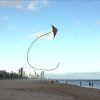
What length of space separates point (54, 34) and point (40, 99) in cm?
1270

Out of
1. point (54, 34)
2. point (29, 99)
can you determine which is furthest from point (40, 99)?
point (54, 34)

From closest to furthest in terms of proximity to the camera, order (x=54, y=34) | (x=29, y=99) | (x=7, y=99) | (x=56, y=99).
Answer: (x=54, y=34) < (x=7, y=99) < (x=29, y=99) < (x=56, y=99)

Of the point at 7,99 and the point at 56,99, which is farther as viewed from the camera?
the point at 56,99

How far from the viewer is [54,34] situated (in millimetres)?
12328

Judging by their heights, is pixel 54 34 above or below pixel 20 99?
above

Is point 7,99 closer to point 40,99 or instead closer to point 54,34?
point 40,99

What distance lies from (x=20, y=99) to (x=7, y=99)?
53.1 inches

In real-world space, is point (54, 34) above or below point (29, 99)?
above

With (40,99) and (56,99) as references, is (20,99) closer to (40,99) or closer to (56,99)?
(40,99)

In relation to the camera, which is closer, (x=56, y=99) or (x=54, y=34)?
(x=54, y=34)

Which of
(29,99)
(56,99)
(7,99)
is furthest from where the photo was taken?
(56,99)

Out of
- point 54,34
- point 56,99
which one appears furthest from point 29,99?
point 54,34

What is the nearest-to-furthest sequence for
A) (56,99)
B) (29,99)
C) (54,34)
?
1. (54,34)
2. (29,99)
3. (56,99)

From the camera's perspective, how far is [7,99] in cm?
2155
